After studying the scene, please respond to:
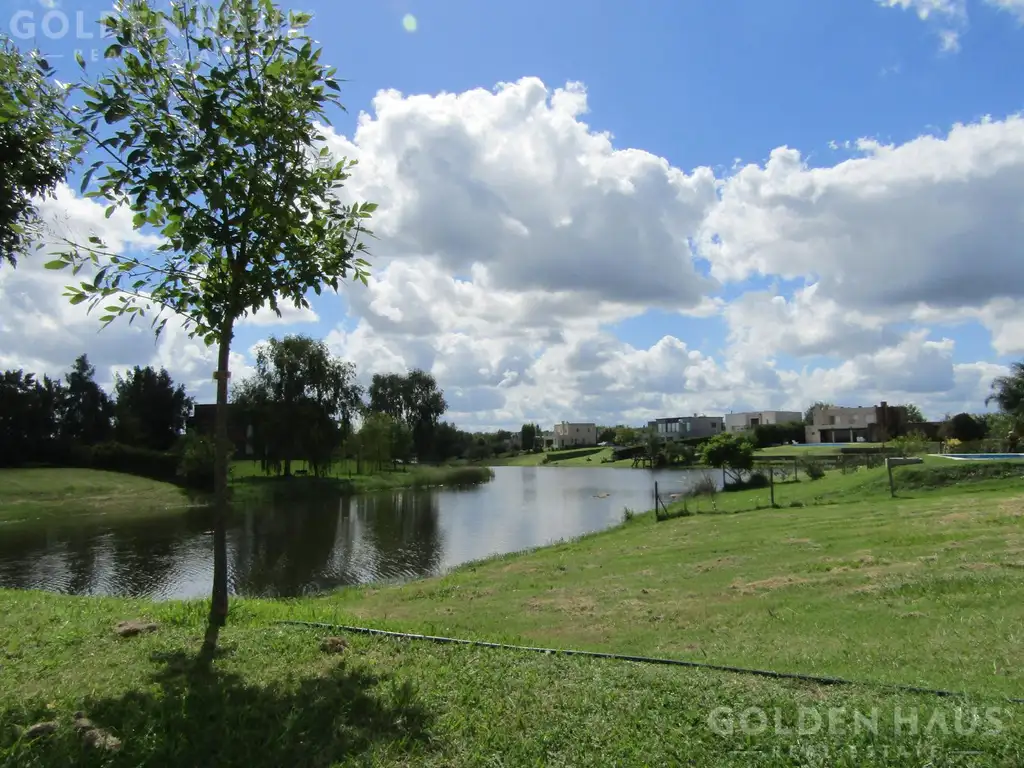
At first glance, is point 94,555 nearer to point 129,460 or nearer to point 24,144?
point 24,144

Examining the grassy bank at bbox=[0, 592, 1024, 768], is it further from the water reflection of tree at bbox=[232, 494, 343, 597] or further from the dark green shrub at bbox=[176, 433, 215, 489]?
the dark green shrub at bbox=[176, 433, 215, 489]

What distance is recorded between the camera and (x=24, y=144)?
279 inches

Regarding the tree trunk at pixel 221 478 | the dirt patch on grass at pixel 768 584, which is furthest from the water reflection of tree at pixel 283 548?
the tree trunk at pixel 221 478

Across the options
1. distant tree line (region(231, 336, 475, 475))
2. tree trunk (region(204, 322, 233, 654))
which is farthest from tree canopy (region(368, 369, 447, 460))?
tree trunk (region(204, 322, 233, 654))

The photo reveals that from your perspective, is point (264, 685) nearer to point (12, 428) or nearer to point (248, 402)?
point (248, 402)

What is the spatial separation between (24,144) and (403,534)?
28627 millimetres

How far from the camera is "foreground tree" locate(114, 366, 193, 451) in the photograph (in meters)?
68.0

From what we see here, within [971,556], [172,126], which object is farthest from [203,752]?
[971,556]

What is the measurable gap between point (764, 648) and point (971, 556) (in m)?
7.00

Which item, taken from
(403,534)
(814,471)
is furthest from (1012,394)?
(403,534)

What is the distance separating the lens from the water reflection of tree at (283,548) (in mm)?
22781

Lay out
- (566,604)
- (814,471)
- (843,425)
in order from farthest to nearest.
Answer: (843,425) → (814,471) → (566,604)

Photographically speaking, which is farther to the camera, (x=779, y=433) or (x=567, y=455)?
(x=567, y=455)

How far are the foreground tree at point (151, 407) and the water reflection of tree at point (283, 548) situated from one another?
25658mm
